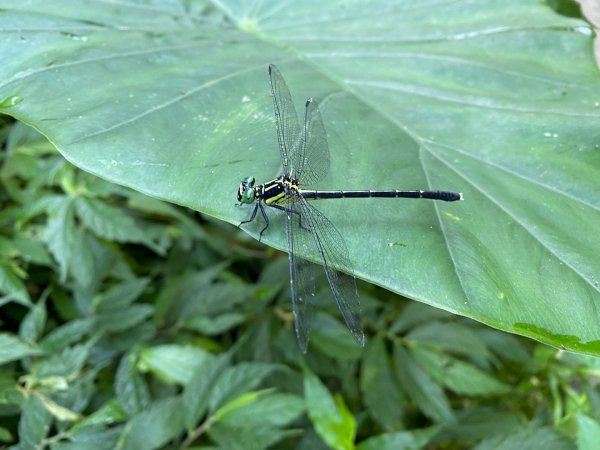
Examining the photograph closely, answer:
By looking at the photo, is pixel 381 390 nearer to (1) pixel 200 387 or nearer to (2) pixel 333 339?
(2) pixel 333 339

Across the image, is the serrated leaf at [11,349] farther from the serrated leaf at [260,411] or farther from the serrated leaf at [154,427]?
the serrated leaf at [260,411]

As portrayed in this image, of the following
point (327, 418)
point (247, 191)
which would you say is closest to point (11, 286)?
point (247, 191)

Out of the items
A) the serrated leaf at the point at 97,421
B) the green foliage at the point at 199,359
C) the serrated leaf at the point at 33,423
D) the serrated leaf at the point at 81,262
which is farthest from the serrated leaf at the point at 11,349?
the serrated leaf at the point at 81,262

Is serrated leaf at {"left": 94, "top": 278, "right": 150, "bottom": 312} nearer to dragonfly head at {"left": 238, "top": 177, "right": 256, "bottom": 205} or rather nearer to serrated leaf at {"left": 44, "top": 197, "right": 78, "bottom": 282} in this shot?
serrated leaf at {"left": 44, "top": 197, "right": 78, "bottom": 282}

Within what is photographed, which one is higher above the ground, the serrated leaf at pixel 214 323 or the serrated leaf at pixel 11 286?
the serrated leaf at pixel 11 286

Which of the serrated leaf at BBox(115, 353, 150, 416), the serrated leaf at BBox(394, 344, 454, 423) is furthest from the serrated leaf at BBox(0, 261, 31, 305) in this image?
the serrated leaf at BBox(394, 344, 454, 423)

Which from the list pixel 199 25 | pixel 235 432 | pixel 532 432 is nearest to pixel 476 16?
pixel 199 25
